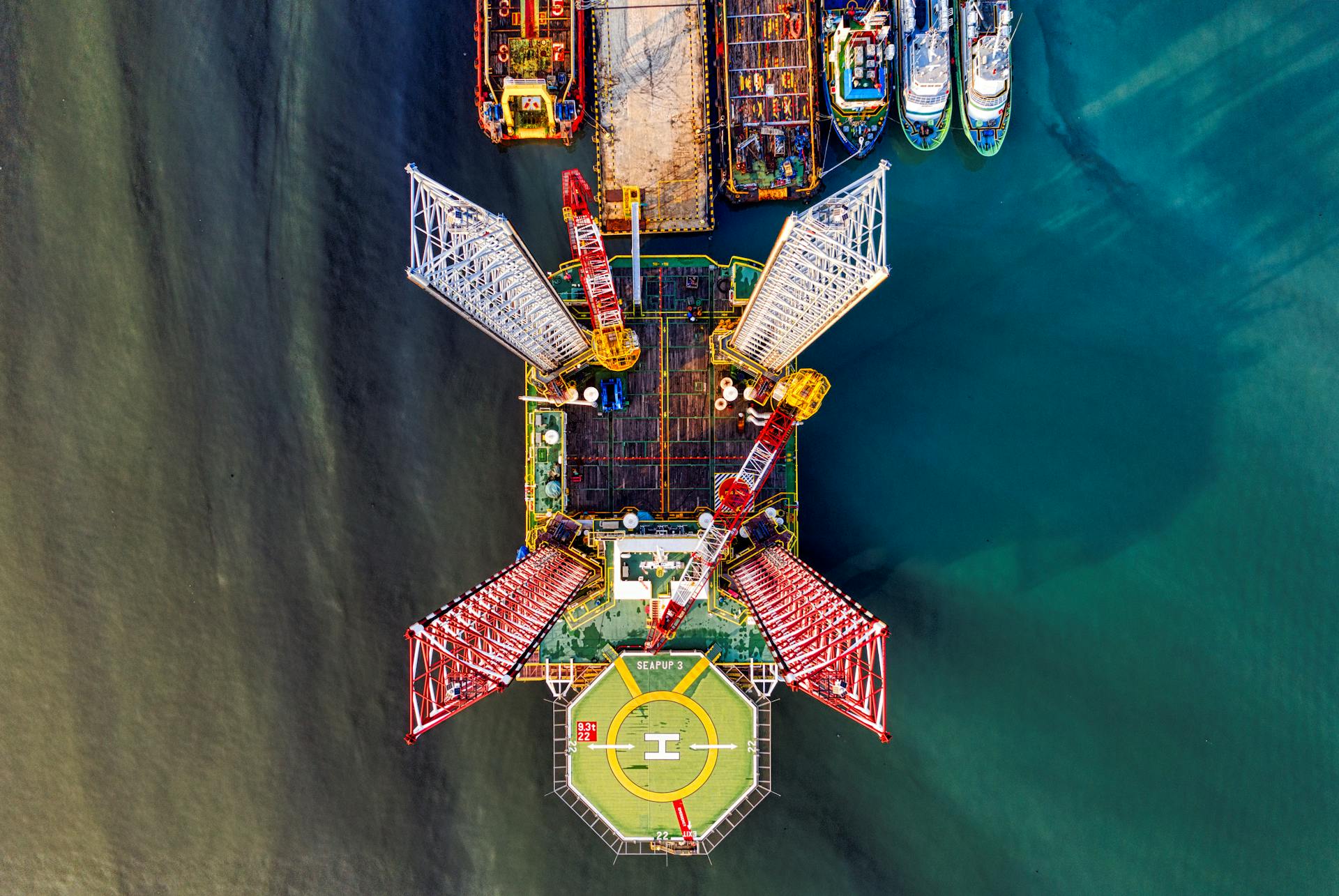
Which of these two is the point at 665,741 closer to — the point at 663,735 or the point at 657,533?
the point at 663,735

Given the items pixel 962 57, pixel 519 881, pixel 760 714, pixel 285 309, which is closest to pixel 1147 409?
pixel 962 57

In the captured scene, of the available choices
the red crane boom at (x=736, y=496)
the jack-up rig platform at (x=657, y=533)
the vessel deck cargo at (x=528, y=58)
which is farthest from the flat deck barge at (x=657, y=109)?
the red crane boom at (x=736, y=496)

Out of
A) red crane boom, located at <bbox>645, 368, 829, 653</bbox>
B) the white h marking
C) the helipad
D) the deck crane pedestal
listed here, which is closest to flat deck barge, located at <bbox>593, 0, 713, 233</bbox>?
the deck crane pedestal

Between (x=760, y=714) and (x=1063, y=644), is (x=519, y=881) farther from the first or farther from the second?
(x=1063, y=644)

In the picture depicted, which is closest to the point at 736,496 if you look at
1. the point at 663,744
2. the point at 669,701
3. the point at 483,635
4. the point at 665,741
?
the point at 669,701

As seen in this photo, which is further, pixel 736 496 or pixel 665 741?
pixel 665 741
